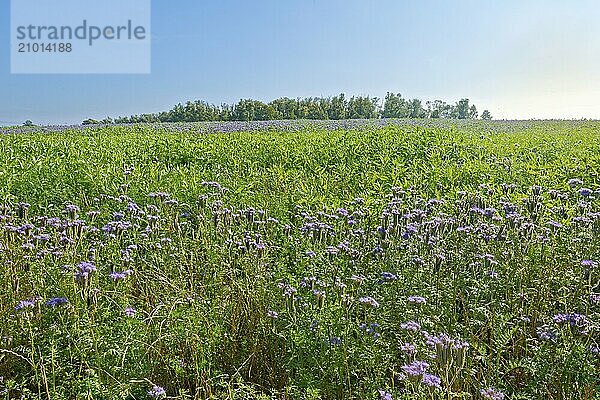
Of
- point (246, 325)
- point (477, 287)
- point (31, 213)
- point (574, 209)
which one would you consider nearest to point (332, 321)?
point (246, 325)

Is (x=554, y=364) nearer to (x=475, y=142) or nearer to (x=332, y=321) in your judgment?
(x=332, y=321)

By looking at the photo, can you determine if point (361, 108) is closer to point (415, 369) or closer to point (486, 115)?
point (486, 115)

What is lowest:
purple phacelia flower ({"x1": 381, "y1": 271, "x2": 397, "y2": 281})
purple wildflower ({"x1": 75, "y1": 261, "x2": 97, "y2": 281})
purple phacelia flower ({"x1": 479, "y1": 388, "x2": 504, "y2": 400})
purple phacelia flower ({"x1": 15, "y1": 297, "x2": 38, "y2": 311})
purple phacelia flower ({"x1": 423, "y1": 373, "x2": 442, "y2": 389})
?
purple phacelia flower ({"x1": 479, "y1": 388, "x2": 504, "y2": 400})

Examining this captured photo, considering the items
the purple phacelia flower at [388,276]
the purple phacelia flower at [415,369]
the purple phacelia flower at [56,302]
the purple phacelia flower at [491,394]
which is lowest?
the purple phacelia flower at [491,394]

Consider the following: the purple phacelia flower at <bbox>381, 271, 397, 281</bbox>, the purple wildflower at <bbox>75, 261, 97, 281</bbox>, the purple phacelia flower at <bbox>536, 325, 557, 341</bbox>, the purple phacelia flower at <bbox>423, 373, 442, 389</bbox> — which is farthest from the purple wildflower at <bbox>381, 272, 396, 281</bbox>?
the purple wildflower at <bbox>75, 261, 97, 281</bbox>

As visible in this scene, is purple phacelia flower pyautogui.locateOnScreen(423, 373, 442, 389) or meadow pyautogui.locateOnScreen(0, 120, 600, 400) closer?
purple phacelia flower pyautogui.locateOnScreen(423, 373, 442, 389)

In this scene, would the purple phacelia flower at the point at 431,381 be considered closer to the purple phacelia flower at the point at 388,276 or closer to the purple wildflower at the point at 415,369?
the purple wildflower at the point at 415,369

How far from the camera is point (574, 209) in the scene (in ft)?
14.6

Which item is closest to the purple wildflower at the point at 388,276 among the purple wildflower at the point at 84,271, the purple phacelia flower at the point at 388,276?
the purple phacelia flower at the point at 388,276

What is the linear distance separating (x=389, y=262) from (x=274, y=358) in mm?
798

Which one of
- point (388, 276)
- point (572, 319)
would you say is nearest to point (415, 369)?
point (388, 276)

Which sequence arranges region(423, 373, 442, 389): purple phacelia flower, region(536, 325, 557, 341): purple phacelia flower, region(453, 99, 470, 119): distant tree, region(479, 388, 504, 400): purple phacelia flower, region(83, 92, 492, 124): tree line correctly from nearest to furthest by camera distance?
1. region(423, 373, 442, 389): purple phacelia flower
2. region(479, 388, 504, 400): purple phacelia flower
3. region(536, 325, 557, 341): purple phacelia flower
4. region(83, 92, 492, 124): tree line
5. region(453, 99, 470, 119): distant tree

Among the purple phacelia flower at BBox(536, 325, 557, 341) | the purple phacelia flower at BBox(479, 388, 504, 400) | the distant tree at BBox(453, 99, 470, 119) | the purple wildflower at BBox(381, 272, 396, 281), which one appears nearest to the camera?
the purple phacelia flower at BBox(479, 388, 504, 400)

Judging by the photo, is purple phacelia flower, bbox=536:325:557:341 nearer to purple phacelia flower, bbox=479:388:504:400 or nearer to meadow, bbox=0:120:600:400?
meadow, bbox=0:120:600:400
